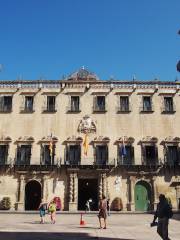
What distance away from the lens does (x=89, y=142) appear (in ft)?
111

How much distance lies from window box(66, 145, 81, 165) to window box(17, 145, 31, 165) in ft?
13.5

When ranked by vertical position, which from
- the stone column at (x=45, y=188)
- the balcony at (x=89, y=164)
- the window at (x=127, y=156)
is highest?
the window at (x=127, y=156)

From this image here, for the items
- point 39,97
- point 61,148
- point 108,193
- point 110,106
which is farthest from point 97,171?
point 39,97

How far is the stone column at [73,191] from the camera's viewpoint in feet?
104

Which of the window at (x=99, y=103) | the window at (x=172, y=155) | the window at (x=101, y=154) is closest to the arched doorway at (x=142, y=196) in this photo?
the window at (x=172, y=155)

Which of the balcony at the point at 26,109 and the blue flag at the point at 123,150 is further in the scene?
the balcony at the point at 26,109

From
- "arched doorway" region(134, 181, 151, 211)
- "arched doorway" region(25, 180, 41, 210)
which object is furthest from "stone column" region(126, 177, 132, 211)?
"arched doorway" region(25, 180, 41, 210)

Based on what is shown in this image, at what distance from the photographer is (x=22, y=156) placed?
110 ft

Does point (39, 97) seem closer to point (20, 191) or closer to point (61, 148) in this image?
point (61, 148)

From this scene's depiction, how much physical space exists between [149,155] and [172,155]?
7.85ft

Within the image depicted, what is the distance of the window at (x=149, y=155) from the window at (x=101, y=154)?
3.92 metres

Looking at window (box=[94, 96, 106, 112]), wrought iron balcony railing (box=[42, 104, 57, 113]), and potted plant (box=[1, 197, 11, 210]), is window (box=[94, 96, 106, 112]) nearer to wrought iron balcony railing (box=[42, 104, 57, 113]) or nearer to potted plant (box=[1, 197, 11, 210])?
wrought iron balcony railing (box=[42, 104, 57, 113])

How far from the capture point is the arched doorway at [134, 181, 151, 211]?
32.4 m

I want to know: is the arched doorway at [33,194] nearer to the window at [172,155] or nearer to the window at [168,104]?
the window at [172,155]
